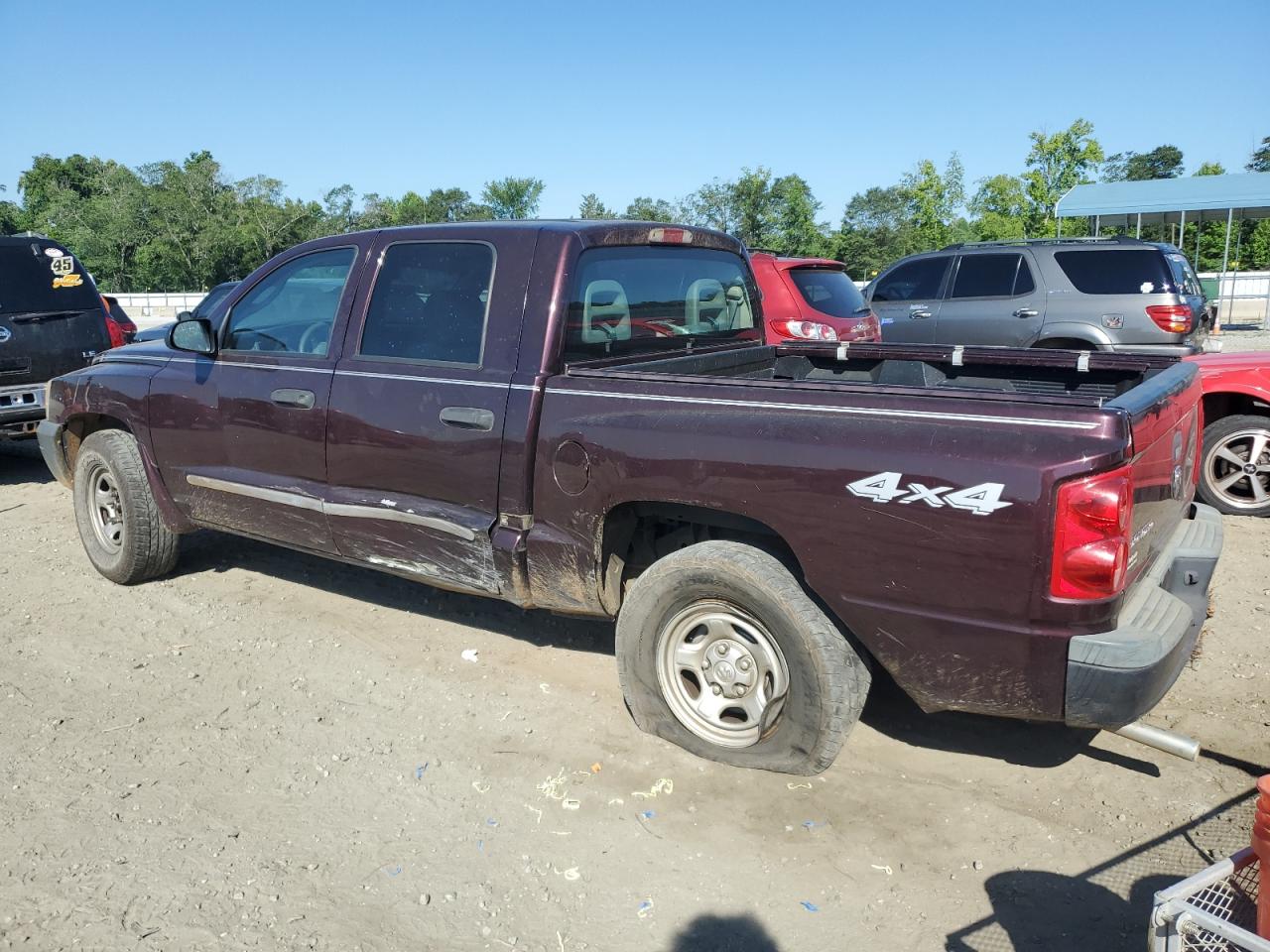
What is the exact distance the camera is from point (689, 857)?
3029mm

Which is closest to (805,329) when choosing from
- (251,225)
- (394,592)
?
(394,592)

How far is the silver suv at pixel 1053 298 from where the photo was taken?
30.8ft

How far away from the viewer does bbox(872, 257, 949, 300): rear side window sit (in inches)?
427

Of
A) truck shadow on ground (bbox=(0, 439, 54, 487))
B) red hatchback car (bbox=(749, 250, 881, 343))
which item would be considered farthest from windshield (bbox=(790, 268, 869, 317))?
truck shadow on ground (bbox=(0, 439, 54, 487))

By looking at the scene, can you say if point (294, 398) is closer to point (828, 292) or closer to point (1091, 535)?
point (1091, 535)

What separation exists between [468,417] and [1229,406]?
5.25 metres

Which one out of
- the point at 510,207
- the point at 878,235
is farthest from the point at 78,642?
the point at 510,207

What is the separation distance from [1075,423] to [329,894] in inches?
98.8

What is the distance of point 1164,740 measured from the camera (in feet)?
10.6

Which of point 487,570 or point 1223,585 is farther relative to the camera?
point 1223,585

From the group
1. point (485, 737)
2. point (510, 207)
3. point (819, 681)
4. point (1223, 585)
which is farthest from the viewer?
point (510, 207)

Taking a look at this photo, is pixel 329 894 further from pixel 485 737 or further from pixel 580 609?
pixel 580 609

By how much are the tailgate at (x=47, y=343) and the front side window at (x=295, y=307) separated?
4542 mm

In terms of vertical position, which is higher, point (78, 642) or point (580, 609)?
point (580, 609)
